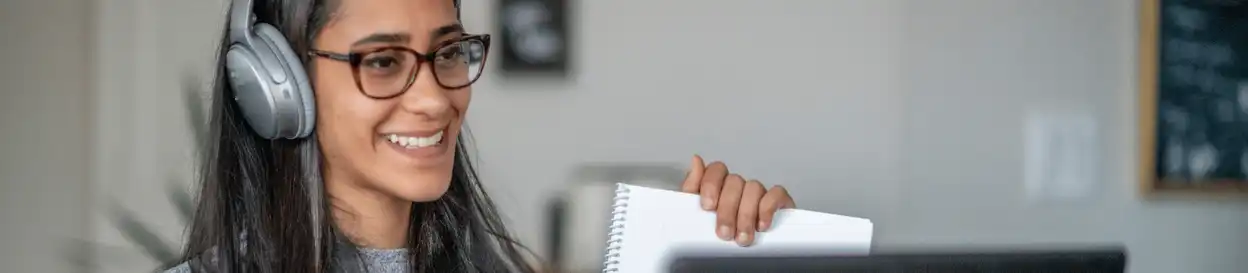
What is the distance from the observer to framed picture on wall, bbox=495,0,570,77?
2344 millimetres

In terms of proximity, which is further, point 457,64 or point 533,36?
point 533,36

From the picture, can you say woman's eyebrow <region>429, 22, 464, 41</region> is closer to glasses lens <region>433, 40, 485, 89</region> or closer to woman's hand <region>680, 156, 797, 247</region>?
glasses lens <region>433, 40, 485, 89</region>

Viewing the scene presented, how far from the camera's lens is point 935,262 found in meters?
0.49

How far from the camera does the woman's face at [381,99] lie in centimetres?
92

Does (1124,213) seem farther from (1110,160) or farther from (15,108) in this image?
(15,108)

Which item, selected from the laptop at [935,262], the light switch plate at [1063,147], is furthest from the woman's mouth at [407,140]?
the light switch plate at [1063,147]

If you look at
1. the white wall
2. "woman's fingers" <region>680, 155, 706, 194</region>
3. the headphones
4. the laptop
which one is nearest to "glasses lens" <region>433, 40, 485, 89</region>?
the headphones

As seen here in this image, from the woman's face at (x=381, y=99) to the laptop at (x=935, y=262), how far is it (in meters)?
0.50

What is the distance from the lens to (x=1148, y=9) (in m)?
2.36

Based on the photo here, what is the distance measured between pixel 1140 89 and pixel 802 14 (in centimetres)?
70

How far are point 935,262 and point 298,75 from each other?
58cm

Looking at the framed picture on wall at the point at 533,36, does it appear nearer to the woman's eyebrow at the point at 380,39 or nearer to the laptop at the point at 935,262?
the woman's eyebrow at the point at 380,39

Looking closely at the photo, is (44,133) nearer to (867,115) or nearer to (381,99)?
(381,99)

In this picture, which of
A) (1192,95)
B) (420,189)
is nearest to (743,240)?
(420,189)
